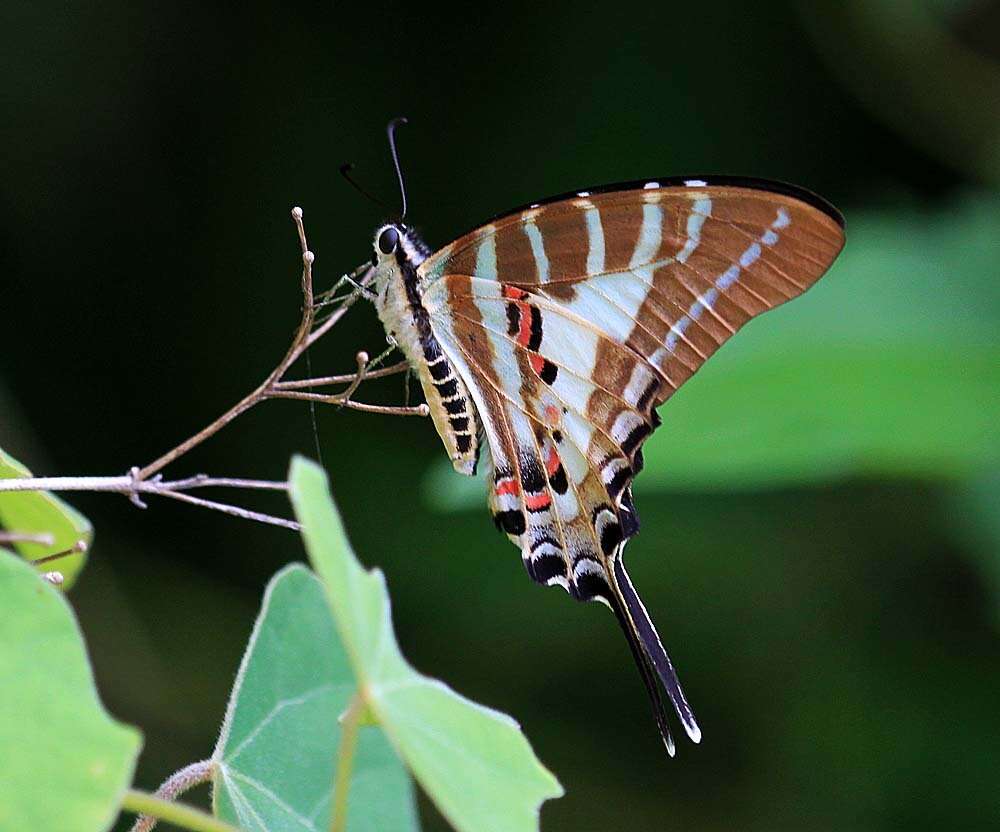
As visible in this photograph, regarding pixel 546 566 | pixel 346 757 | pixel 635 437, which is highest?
pixel 346 757

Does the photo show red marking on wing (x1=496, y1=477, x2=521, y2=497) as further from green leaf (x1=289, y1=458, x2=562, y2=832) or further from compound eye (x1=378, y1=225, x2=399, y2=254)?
green leaf (x1=289, y1=458, x2=562, y2=832)

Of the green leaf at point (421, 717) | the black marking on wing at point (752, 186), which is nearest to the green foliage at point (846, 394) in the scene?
the black marking on wing at point (752, 186)

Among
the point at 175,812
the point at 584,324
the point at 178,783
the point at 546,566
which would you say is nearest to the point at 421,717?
the point at 175,812

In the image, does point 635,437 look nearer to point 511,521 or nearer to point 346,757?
point 511,521

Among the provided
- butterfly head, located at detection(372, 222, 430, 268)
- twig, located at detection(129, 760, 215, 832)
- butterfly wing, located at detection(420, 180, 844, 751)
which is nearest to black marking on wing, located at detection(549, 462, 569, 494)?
butterfly wing, located at detection(420, 180, 844, 751)

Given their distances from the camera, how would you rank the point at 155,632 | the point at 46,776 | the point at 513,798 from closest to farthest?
the point at 46,776
the point at 513,798
the point at 155,632

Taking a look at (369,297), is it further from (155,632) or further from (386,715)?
(155,632)

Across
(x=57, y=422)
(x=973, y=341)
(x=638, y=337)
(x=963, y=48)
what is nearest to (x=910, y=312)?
(x=973, y=341)
